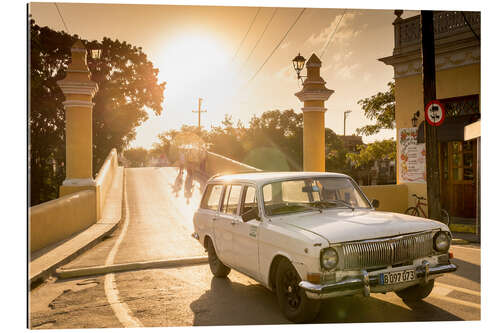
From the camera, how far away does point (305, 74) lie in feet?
44.3

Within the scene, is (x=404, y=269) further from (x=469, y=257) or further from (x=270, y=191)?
(x=469, y=257)

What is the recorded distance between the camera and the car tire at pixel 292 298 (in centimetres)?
463

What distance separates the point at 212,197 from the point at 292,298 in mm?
2712

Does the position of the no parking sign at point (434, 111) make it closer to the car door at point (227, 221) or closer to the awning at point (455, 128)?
the awning at point (455, 128)

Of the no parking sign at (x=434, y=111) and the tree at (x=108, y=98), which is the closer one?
the no parking sign at (x=434, y=111)

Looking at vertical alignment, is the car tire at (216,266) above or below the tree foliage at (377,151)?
below

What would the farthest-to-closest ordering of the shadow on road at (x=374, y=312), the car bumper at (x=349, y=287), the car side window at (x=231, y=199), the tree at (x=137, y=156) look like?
the tree at (x=137, y=156)
the car side window at (x=231, y=199)
the shadow on road at (x=374, y=312)
the car bumper at (x=349, y=287)

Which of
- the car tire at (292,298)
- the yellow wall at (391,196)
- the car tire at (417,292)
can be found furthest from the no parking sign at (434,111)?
the car tire at (292,298)

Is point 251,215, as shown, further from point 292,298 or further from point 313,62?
point 313,62

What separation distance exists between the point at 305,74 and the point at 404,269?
959 centimetres

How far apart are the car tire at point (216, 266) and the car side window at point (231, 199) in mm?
785

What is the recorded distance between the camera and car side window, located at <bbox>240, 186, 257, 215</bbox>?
19.6 feet

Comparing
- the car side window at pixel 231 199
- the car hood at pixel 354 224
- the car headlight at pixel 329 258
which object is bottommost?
the car headlight at pixel 329 258
